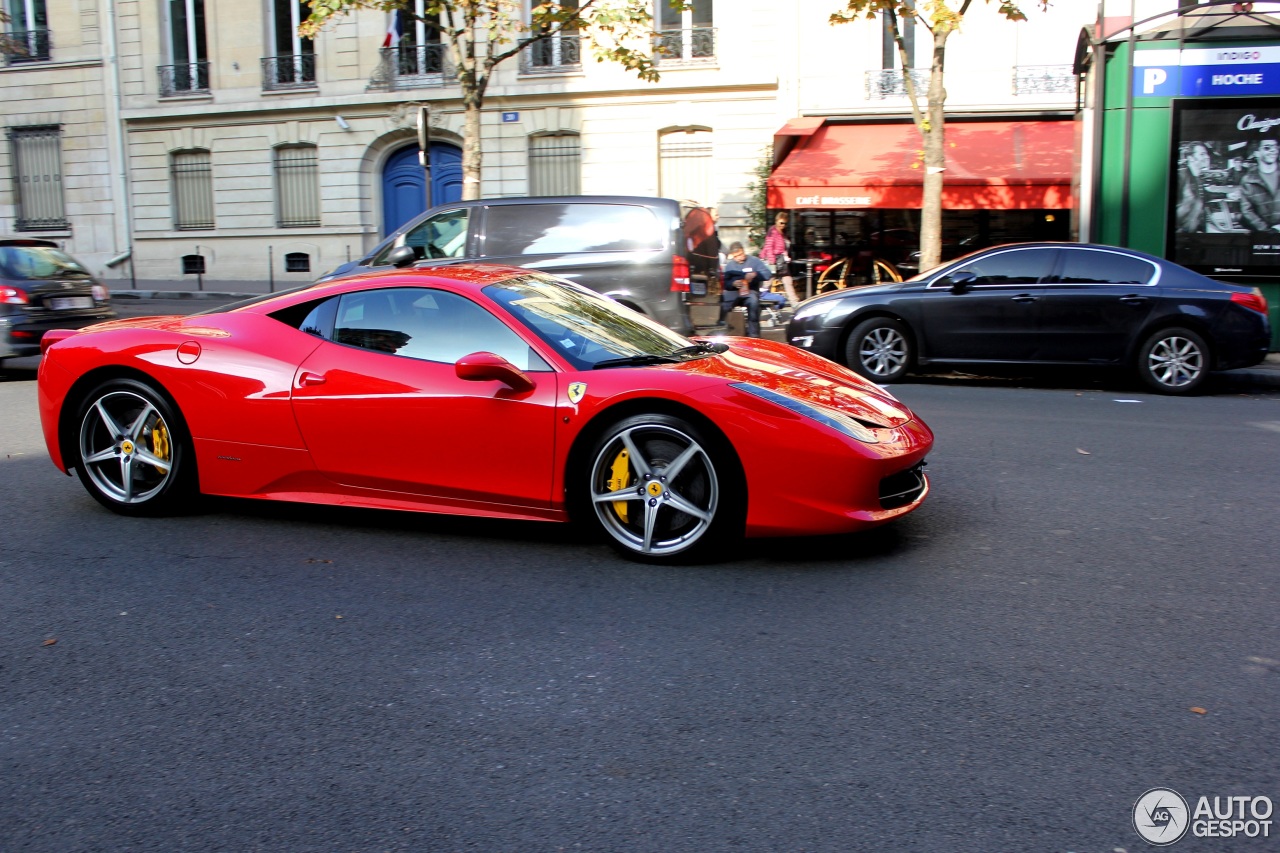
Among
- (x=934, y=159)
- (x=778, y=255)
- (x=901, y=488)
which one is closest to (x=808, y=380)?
(x=901, y=488)

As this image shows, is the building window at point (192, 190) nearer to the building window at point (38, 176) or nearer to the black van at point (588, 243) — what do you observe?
the building window at point (38, 176)

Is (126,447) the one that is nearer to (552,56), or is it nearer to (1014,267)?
(1014,267)

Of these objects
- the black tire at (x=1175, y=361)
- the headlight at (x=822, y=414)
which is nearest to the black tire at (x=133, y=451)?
the headlight at (x=822, y=414)

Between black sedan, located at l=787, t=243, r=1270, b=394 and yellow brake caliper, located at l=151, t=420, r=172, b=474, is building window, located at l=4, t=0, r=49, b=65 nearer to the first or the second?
black sedan, located at l=787, t=243, r=1270, b=394

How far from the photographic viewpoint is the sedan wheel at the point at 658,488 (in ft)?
16.5

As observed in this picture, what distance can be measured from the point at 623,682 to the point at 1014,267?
8886mm

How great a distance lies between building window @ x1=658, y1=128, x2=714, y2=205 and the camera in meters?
24.4

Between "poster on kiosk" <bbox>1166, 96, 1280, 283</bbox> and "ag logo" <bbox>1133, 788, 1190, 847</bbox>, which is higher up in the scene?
"poster on kiosk" <bbox>1166, 96, 1280, 283</bbox>

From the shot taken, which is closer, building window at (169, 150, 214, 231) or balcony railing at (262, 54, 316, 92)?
balcony railing at (262, 54, 316, 92)

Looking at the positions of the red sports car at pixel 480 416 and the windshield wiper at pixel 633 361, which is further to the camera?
the windshield wiper at pixel 633 361

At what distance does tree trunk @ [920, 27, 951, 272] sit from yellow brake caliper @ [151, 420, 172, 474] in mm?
10828

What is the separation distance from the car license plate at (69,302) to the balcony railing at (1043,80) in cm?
1607

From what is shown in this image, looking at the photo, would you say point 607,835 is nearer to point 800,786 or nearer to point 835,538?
point 800,786

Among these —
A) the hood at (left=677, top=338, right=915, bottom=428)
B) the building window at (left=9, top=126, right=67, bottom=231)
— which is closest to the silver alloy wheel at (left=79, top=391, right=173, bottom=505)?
the hood at (left=677, top=338, right=915, bottom=428)
